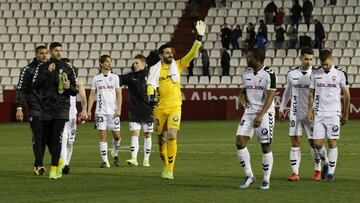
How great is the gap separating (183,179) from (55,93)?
8.45 feet

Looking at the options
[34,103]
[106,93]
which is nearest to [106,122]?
[106,93]

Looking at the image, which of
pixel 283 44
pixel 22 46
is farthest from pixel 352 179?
pixel 22 46

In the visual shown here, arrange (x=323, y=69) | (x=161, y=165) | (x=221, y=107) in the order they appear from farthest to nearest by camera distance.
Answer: (x=221, y=107) → (x=161, y=165) → (x=323, y=69)

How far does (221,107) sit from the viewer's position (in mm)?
43000

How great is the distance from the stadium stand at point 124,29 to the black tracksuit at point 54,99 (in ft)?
97.9

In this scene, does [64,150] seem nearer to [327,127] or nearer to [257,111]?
[257,111]

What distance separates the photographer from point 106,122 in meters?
21.6

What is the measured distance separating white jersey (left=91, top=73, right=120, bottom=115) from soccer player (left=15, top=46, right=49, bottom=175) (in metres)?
2.84

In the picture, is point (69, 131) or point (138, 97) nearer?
point (69, 131)

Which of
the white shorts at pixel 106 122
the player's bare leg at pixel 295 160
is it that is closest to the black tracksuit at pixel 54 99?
the white shorts at pixel 106 122

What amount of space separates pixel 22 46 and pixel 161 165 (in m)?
30.7

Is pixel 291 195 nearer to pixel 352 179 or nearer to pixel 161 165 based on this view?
pixel 352 179

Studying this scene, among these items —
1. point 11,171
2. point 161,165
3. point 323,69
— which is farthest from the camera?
point 161,165

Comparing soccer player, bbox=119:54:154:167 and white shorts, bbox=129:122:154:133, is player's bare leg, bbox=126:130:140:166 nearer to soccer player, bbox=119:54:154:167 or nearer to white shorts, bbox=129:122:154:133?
soccer player, bbox=119:54:154:167
